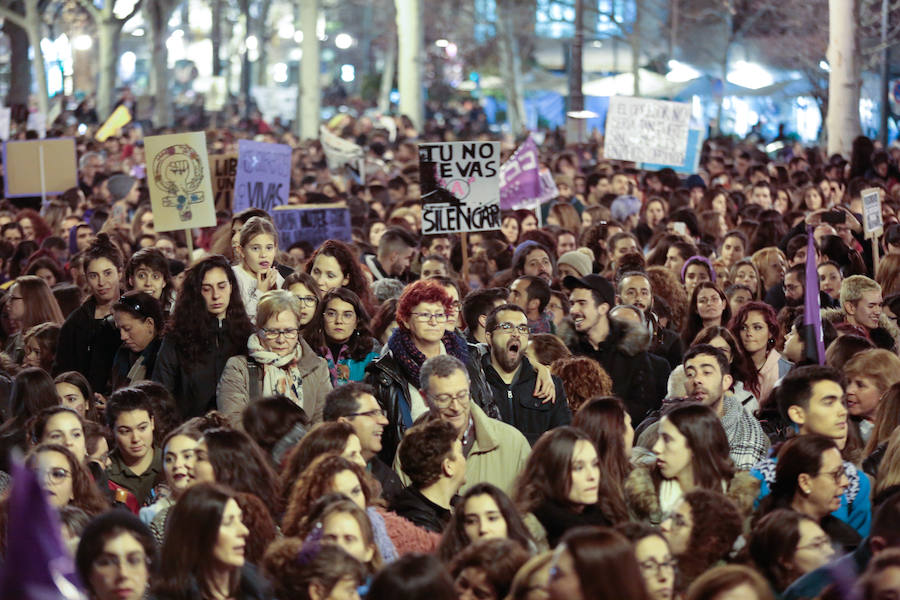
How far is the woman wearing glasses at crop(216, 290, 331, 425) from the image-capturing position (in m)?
7.80

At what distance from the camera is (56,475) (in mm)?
6316

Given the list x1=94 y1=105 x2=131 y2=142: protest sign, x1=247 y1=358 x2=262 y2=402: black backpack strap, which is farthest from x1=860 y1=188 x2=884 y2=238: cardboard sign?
x1=94 y1=105 x2=131 y2=142: protest sign

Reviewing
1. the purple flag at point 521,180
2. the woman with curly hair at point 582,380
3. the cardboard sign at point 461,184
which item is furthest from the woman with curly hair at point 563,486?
the purple flag at point 521,180

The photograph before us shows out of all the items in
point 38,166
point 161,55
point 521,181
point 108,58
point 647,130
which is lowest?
point 521,181

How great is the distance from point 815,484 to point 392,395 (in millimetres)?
2206

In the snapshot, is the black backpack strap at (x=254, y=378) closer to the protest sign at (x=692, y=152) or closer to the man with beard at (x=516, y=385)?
the man with beard at (x=516, y=385)

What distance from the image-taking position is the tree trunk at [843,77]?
22078mm

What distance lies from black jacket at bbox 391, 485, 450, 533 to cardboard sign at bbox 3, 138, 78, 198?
39.4 feet

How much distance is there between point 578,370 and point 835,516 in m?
A: 2.06

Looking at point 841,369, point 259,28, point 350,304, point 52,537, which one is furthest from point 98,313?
point 259,28

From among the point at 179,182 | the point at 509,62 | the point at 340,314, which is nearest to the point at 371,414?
the point at 340,314

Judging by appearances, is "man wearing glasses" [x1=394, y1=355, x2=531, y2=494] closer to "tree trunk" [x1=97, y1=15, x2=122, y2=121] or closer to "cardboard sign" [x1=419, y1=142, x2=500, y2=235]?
"cardboard sign" [x1=419, y1=142, x2=500, y2=235]

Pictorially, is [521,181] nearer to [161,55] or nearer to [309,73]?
[309,73]

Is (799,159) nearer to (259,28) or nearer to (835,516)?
(835,516)
